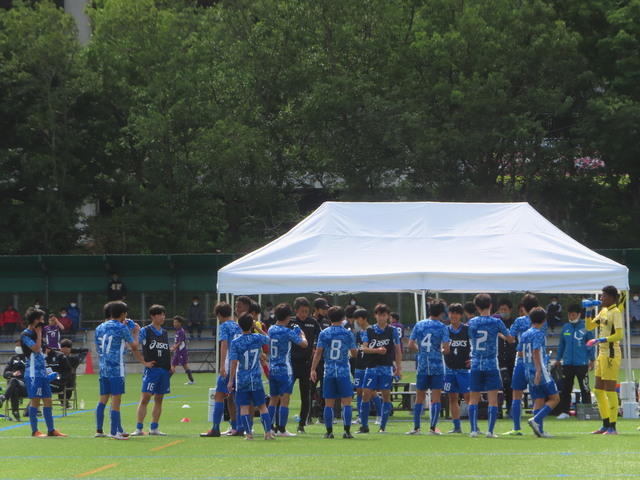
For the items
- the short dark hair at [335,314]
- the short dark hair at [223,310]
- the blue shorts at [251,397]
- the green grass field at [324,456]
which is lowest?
the green grass field at [324,456]

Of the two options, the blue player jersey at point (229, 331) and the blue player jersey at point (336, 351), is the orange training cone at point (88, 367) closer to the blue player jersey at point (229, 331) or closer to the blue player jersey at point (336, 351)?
the blue player jersey at point (229, 331)

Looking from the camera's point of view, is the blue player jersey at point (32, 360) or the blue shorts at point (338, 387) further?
the blue player jersey at point (32, 360)

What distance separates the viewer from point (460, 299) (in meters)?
37.0

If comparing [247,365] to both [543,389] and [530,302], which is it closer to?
[543,389]

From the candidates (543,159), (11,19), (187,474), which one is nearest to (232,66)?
(11,19)

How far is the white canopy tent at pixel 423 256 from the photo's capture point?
17.6m

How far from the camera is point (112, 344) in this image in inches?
586

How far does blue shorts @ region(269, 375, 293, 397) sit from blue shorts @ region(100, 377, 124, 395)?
204 cm

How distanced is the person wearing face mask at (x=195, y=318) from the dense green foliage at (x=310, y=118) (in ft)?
21.9

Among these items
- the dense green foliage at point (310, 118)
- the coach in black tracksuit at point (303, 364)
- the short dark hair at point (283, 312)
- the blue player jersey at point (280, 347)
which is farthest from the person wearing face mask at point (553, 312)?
the short dark hair at point (283, 312)

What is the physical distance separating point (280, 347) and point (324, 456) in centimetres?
244

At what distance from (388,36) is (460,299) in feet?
42.0

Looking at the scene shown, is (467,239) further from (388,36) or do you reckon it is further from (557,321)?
(388,36)

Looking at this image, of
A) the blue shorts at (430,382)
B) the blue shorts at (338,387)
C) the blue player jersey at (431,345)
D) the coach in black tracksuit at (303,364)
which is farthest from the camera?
the coach in black tracksuit at (303,364)
